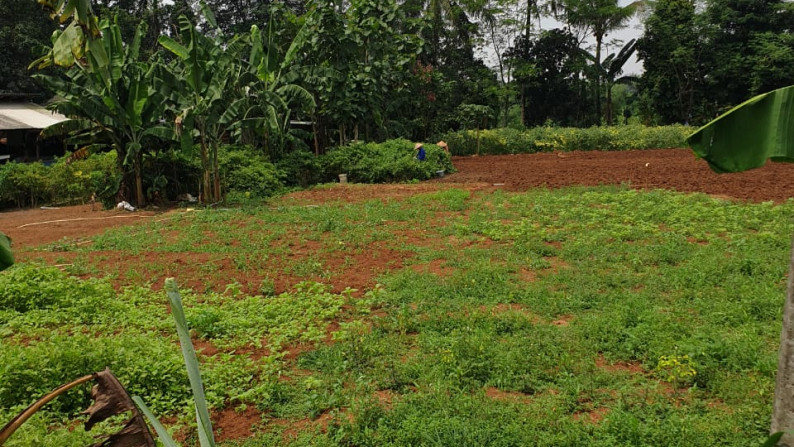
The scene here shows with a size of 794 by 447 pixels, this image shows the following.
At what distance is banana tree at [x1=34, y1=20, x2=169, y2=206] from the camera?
432 inches

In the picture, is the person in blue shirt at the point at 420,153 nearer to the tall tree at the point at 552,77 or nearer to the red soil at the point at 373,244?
the red soil at the point at 373,244

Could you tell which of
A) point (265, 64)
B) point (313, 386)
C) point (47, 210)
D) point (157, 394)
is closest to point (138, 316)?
point (157, 394)

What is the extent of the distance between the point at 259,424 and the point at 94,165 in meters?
14.3

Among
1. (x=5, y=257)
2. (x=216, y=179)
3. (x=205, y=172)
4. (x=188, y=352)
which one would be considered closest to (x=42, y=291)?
(x=5, y=257)

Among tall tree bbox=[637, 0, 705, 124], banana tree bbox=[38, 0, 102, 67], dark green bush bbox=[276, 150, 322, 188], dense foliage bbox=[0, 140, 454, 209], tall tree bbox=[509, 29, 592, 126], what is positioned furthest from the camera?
tall tree bbox=[509, 29, 592, 126]

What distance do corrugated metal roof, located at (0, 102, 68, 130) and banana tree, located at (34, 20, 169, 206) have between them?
228 inches

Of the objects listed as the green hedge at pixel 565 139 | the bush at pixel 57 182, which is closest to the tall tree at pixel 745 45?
the green hedge at pixel 565 139

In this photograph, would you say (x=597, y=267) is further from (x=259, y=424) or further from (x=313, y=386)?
(x=259, y=424)

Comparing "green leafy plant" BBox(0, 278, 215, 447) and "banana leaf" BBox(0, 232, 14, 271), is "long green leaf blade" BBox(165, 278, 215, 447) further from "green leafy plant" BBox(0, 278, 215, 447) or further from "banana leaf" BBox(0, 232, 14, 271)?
"banana leaf" BBox(0, 232, 14, 271)

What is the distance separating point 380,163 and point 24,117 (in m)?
13.4

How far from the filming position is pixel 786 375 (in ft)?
7.23

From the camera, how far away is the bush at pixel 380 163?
52.2 ft

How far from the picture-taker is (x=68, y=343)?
387cm

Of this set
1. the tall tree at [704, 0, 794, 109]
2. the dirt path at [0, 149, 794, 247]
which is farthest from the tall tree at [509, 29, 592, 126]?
the dirt path at [0, 149, 794, 247]
